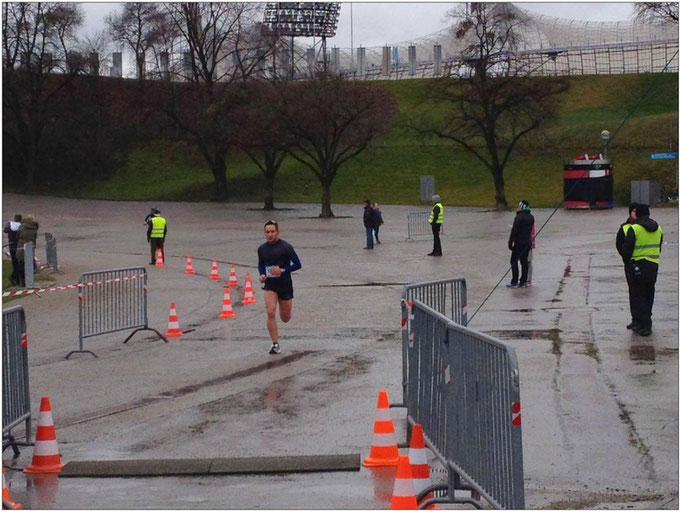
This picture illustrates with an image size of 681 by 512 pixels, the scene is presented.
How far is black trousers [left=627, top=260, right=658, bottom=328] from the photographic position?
15.0 m

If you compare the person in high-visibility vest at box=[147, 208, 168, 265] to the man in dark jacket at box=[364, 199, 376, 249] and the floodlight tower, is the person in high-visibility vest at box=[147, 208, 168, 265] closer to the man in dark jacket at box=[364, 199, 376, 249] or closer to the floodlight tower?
the man in dark jacket at box=[364, 199, 376, 249]

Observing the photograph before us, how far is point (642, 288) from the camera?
1503 cm

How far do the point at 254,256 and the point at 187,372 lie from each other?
20170mm

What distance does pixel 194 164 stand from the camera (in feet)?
275

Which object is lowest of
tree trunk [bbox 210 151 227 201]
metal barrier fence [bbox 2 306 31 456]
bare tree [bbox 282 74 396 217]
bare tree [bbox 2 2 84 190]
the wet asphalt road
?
the wet asphalt road

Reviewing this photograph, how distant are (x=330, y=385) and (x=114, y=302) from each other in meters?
5.87

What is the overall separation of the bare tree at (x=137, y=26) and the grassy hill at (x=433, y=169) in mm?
7728

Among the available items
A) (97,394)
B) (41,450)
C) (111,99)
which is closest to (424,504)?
(41,450)

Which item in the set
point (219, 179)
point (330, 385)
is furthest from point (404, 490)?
point (219, 179)

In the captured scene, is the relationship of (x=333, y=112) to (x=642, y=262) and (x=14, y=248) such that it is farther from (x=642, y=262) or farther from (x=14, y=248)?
(x=642, y=262)

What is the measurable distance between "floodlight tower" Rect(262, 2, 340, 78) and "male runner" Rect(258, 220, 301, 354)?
230 feet

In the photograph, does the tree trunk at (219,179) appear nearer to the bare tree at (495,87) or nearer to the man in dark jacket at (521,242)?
the bare tree at (495,87)

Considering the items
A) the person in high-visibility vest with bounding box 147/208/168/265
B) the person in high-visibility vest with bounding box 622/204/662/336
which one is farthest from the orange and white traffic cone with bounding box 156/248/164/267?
the person in high-visibility vest with bounding box 622/204/662/336

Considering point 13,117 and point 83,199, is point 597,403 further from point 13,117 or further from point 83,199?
point 13,117
